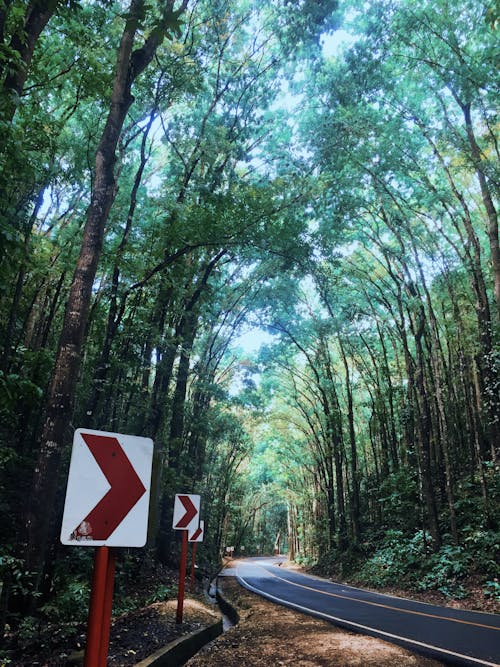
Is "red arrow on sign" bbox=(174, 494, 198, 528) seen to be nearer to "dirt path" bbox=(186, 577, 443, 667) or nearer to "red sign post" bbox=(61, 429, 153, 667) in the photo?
"dirt path" bbox=(186, 577, 443, 667)

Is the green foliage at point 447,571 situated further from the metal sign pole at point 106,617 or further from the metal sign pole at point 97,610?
the metal sign pole at point 97,610

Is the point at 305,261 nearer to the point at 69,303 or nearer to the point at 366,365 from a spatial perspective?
the point at 69,303

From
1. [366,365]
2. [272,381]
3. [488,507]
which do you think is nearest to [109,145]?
[488,507]

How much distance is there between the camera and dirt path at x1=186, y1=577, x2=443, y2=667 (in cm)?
510

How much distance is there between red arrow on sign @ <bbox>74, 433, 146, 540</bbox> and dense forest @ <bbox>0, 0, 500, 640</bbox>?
1.71ft

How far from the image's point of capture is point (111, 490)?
7.91 ft

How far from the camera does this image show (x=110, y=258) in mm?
8109

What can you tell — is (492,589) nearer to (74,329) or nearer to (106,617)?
(74,329)

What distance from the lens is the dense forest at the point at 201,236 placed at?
18.0 ft

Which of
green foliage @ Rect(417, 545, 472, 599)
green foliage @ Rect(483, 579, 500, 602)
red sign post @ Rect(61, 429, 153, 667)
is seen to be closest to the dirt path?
red sign post @ Rect(61, 429, 153, 667)

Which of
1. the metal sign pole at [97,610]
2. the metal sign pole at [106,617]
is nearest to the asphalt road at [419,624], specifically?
the metal sign pole at [106,617]

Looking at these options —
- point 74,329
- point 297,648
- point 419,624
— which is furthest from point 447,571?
point 74,329

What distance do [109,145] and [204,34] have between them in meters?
5.80

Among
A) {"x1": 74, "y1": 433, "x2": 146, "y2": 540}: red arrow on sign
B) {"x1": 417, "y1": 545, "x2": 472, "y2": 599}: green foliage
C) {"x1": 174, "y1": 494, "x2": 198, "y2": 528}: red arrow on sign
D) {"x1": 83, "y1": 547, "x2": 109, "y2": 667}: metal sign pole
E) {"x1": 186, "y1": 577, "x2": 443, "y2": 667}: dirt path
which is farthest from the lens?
{"x1": 417, "y1": 545, "x2": 472, "y2": 599}: green foliage
